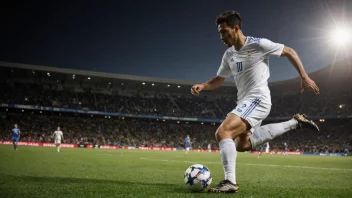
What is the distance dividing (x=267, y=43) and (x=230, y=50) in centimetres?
66

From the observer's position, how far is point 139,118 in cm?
5634

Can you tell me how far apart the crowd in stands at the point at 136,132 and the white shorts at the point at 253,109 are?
4189 cm

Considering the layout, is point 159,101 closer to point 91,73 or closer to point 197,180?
point 91,73


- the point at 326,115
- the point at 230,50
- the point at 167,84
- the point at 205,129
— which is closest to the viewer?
the point at 230,50

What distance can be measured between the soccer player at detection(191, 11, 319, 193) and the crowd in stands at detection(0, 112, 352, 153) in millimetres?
41681

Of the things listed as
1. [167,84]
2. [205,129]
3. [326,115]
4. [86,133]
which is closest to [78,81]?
[86,133]

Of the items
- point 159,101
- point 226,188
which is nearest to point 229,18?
point 226,188

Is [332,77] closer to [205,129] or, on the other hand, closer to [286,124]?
[205,129]

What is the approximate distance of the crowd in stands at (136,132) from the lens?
4434 cm

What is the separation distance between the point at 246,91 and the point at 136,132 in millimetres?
48319

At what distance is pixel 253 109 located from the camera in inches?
188

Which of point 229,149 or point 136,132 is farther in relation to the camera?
point 136,132

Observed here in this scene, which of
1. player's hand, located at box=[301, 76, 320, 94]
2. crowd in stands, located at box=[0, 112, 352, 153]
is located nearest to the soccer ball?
player's hand, located at box=[301, 76, 320, 94]

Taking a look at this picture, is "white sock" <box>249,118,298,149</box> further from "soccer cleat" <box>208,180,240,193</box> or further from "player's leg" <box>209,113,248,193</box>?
"soccer cleat" <box>208,180,240,193</box>
